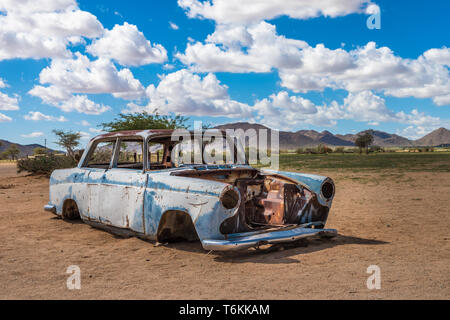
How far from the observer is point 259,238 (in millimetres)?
5000

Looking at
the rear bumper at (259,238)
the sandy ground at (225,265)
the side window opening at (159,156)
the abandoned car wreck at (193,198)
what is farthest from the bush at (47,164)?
the rear bumper at (259,238)

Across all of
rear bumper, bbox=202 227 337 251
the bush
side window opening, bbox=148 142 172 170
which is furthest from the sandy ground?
the bush

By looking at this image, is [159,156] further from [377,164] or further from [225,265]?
[377,164]

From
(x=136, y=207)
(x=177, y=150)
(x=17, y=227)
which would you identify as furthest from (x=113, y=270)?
(x=17, y=227)

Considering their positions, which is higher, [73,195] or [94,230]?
[73,195]

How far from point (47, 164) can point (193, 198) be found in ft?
58.5

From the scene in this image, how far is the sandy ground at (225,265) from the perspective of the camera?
4.00m

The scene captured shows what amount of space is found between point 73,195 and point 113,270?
2849 millimetres

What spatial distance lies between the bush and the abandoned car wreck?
553 inches

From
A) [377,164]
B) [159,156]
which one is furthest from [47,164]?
[377,164]

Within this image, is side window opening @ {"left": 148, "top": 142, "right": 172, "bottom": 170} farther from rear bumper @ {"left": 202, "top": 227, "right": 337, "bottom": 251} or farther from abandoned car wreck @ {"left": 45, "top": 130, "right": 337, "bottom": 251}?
rear bumper @ {"left": 202, "top": 227, "right": 337, "bottom": 251}

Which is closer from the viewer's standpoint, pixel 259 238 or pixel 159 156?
pixel 259 238
